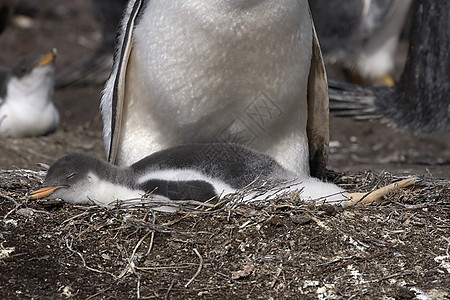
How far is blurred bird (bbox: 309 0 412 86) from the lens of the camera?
10.2 metres

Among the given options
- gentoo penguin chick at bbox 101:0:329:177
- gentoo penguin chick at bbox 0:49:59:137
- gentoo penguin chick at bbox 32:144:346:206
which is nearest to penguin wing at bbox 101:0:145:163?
gentoo penguin chick at bbox 101:0:329:177

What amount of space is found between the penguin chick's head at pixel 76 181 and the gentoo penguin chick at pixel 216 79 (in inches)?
18.4

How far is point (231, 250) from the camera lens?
143 inches

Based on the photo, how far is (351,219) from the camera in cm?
387

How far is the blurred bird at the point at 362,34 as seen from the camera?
33.5 feet

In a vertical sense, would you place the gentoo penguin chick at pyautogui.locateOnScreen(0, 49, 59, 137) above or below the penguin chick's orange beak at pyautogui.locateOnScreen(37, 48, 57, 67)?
below

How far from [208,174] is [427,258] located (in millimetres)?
1147

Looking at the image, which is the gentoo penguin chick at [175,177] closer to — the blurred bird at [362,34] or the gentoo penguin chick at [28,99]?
the gentoo penguin chick at [28,99]

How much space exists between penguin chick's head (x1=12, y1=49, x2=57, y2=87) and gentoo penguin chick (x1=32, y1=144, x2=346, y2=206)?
13.2 feet

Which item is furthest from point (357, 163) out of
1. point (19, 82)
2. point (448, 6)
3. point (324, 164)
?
point (19, 82)

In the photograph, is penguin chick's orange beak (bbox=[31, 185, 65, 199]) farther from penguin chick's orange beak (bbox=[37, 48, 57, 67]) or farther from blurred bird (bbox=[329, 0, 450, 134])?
penguin chick's orange beak (bbox=[37, 48, 57, 67])

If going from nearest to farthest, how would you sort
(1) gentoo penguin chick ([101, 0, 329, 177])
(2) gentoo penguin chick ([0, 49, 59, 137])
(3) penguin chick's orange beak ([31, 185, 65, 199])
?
(3) penguin chick's orange beak ([31, 185, 65, 199]), (1) gentoo penguin chick ([101, 0, 329, 177]), (2) gentoo penguin chick ([0, 49, 59, 137])

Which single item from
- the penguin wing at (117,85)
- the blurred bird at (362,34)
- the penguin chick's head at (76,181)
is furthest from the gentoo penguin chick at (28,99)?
the blurred bird at (362,34)

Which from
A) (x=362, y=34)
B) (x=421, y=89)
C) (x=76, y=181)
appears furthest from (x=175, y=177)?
(x=362, y=34)
